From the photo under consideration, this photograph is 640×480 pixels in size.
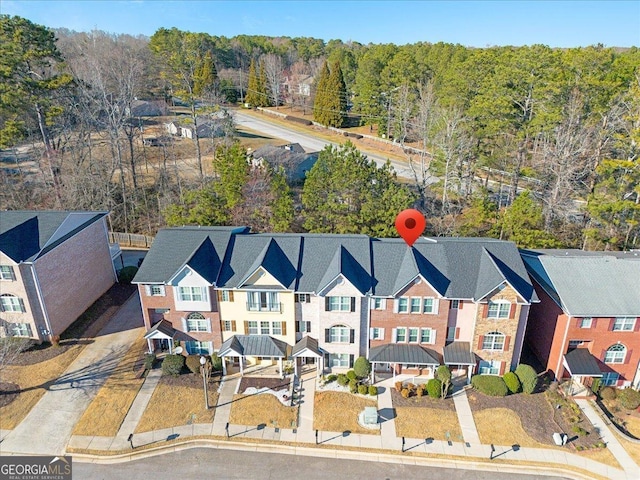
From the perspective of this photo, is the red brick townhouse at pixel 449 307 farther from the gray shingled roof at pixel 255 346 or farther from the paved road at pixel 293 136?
the paved road at pixel 293 136

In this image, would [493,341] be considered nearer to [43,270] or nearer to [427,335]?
[427,335]

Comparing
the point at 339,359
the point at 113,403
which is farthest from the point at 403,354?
the point at 113,403

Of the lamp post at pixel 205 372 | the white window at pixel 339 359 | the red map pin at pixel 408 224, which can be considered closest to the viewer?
the lamp post at pixel 205 372

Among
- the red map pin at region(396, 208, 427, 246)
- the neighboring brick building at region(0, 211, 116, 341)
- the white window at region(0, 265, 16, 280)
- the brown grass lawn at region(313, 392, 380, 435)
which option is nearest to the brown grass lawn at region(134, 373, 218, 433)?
the brown grass lawn at region(313, 392, 380, 435)

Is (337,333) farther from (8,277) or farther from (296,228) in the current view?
(8,277)

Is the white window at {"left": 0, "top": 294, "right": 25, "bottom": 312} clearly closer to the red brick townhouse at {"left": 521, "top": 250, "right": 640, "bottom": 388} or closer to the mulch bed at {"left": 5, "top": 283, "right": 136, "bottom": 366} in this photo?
the mulch bed at {"left": 5, "top": 283, "right": 136, "bottom": 366}

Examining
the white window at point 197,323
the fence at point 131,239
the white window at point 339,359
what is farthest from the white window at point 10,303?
the white window at point 339,359
